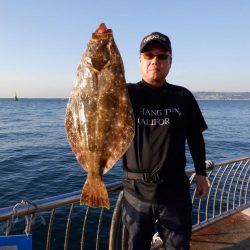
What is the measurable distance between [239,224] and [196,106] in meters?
3.14

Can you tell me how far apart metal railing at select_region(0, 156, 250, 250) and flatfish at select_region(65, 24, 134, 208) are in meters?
0.51

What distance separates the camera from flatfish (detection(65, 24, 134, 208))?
7.98 ft

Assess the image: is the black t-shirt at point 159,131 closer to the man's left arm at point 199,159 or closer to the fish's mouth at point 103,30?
the man's left arm at point 199,159

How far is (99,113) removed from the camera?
8.20ft

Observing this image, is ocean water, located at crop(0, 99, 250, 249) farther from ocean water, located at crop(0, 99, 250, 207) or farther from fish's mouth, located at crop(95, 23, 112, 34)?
fish's mouth, located at crop(95, 23, 112, 34)

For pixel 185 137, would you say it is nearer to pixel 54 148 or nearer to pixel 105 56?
pixel 105 56

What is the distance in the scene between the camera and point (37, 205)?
2.67m

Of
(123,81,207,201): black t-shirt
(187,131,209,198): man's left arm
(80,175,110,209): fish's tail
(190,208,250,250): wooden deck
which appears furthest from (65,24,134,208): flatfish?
(190,208,250,250): wooden deck

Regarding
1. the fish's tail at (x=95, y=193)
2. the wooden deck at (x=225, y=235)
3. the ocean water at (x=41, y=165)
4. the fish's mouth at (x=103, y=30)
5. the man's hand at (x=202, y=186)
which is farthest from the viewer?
the ocean water at (x=41, y=165)

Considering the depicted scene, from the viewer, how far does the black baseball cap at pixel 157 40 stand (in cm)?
292

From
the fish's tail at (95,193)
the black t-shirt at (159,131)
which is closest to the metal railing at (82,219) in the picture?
the fish's tail at (95,193)

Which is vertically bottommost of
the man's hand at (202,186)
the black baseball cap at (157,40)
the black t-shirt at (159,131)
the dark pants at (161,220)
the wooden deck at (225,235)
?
the wooden deck at (225,235)

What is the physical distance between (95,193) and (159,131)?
0.86 m

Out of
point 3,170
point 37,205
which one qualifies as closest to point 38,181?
point 3,170
